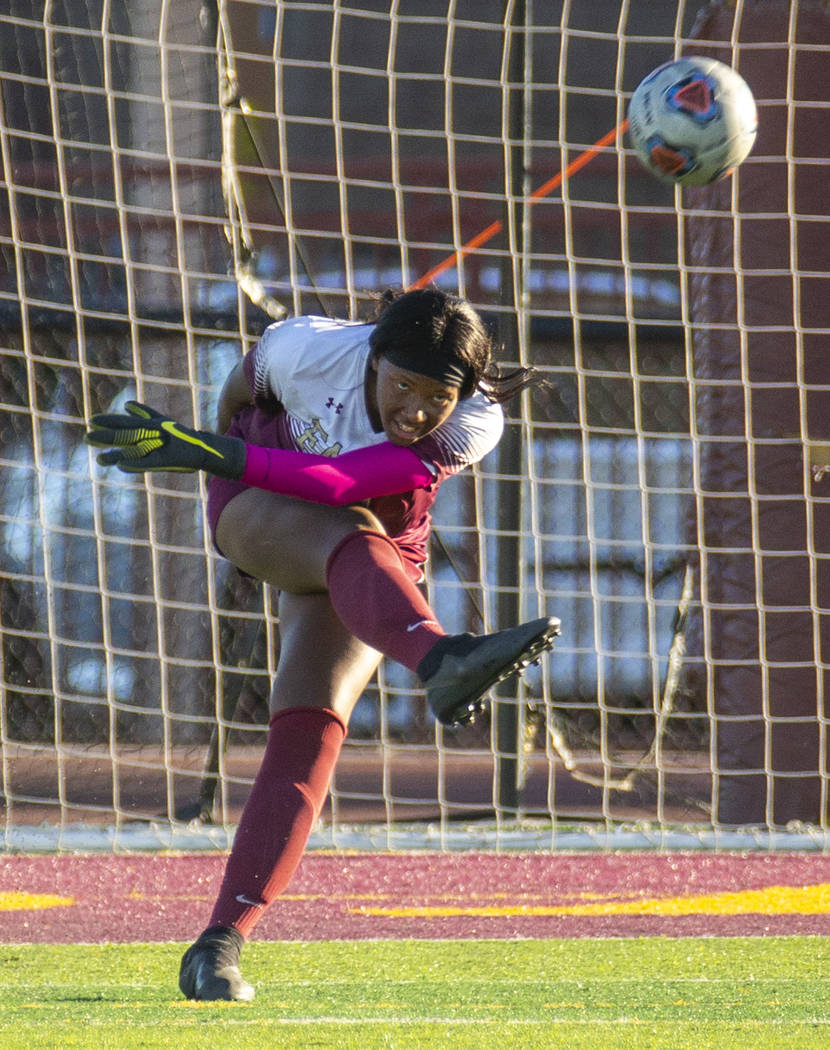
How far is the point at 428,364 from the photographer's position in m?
2.56

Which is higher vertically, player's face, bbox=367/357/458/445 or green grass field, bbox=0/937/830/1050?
player's face, bbox=367/357/458/445

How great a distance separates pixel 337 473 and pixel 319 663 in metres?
0.34

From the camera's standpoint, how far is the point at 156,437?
7.89 ft

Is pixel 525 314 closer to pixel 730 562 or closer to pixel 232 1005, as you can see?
pixel 730 562

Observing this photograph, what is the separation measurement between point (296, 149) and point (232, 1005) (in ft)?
28.4

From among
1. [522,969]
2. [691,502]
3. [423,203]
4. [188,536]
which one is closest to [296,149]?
[423,203]

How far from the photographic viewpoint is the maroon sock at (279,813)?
251 cm

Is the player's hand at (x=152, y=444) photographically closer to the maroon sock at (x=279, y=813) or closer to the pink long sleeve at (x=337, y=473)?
the pink long sleeve at (x=337, y=473)

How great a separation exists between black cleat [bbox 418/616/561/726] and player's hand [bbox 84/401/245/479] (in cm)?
52

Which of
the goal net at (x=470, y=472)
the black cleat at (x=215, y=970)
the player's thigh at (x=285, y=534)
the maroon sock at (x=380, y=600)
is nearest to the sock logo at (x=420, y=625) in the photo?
the maroon sock at (x=380, y=600)

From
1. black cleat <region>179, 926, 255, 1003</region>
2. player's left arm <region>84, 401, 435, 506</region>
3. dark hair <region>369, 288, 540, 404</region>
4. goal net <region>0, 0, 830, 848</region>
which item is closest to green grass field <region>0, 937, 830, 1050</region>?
black cleat <region>179, 926, 255, 1003</region>

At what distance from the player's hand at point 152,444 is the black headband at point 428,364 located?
1.11 ft

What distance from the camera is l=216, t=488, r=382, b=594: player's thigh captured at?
2541 mm

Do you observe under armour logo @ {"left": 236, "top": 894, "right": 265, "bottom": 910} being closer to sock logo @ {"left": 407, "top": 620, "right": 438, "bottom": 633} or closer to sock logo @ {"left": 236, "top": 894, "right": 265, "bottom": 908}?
sock logo @ {"left": 236, "top": 894, "right": 265, "bottom": 908}
